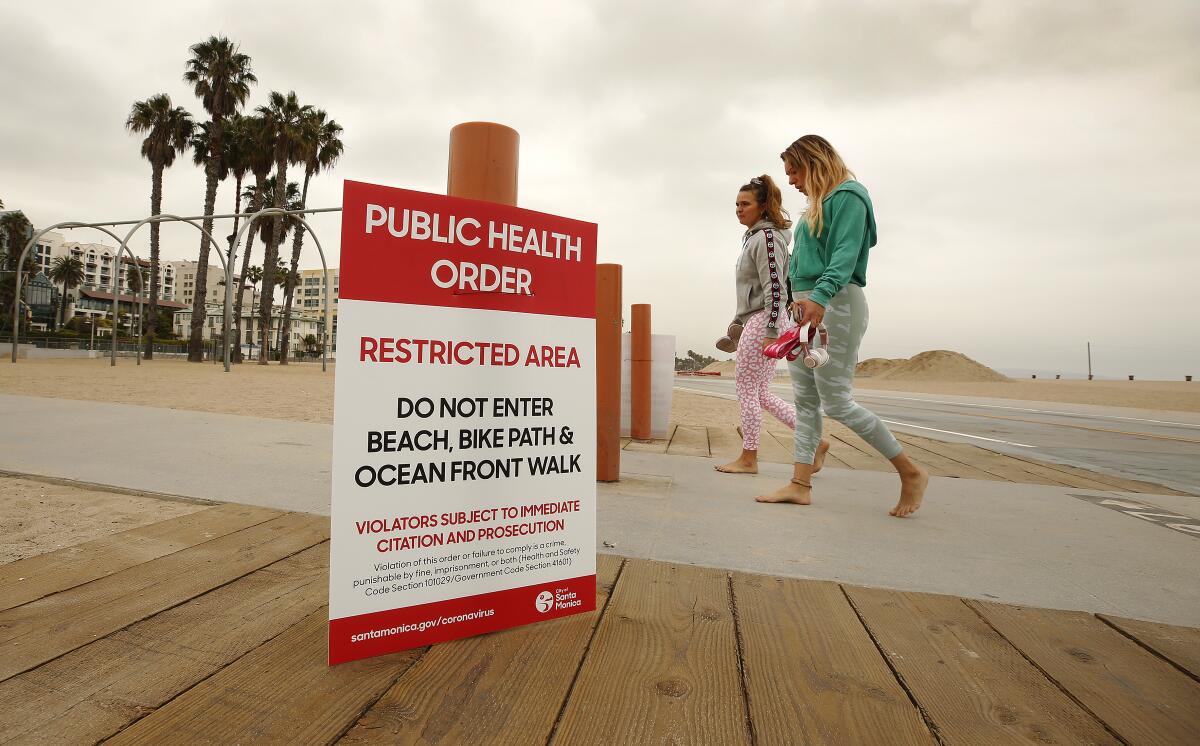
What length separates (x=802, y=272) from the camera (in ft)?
9.91

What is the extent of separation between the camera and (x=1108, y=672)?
1418mm

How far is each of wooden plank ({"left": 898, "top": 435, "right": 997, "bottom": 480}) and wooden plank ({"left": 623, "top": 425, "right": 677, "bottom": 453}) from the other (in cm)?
205

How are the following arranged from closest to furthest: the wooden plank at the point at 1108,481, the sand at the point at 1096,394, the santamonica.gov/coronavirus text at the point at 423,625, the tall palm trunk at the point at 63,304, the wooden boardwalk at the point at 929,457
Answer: the santamonica.gov/coronavirus text at the point at 423,625
the wooden plank at the point at 1108,481
the wooden boardwalk at the point at 929,457
the sand at the point at 1096,394
the tall palm trunk at the point at 63,304

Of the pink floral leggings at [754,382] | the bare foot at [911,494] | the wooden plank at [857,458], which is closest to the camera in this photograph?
the bare foot at [911,494]

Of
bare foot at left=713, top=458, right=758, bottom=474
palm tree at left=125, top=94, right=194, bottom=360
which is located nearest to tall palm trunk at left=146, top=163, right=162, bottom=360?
palm tree at left=125, top=94, right=194, bottom=360

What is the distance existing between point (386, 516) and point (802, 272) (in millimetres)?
2361

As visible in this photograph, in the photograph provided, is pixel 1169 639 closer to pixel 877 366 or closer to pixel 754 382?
pixel 754 382

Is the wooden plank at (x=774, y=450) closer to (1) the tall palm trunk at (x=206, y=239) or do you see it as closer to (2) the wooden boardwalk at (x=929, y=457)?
(2) the wooden boardwalk at (x=929, y=457)

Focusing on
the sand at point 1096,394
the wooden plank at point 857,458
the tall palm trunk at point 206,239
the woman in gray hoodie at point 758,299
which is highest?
the tall palm trunk at point 206,239

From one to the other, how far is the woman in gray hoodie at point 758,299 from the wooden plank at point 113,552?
2.83 meters

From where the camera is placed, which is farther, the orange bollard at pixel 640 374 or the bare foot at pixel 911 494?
the orange bollard at pixel 640 374

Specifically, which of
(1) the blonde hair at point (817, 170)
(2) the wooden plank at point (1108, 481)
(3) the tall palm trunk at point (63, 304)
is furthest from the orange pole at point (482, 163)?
(3) the tall palm trunk at point (63, 304)

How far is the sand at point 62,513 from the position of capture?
211 centimetres

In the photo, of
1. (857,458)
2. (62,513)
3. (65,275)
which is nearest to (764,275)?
(857,458)
